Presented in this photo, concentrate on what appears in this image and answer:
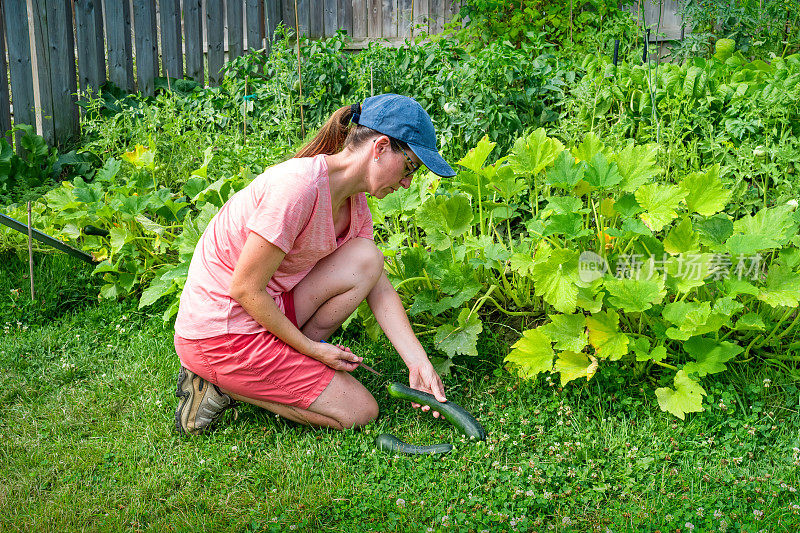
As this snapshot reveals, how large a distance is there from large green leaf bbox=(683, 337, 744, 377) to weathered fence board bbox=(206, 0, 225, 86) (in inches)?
173

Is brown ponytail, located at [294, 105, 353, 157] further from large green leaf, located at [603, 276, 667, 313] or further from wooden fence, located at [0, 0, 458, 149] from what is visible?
wooden fence, located at [0, 0, 458, 149]

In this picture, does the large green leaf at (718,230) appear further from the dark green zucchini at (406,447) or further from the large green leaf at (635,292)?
the dark green zucchini at (406,447)

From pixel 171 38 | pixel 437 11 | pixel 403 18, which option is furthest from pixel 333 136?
pixel 403 18

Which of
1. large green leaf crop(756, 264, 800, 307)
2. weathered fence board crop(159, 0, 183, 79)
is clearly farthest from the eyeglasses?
weathered fence board crop(159, 0, 183, 79)

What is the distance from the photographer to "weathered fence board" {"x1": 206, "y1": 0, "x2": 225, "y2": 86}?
5.79 meters

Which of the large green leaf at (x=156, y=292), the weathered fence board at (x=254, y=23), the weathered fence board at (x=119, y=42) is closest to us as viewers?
the large green leaf at (x=156, y=292)

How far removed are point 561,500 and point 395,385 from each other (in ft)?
2.26

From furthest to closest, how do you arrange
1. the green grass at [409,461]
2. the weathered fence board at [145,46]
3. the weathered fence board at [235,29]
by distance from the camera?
the weathered fence board at [235,29] → the weathered fence board at [145,46] → the green grass at [409,461]

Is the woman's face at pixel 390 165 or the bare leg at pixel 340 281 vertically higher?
the woman's face at pixel 390 165

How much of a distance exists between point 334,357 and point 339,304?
0.22 meters

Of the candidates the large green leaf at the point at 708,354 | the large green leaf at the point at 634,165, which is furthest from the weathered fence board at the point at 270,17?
the large green leaf at the point at 708,354

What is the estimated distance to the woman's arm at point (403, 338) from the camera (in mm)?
2604

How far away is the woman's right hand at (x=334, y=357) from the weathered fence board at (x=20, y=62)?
3.16 m

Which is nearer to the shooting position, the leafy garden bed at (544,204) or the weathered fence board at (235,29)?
the leafy garden bed at (544,204)
